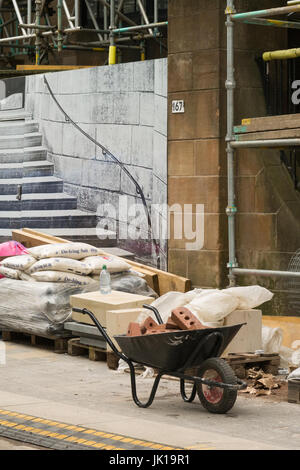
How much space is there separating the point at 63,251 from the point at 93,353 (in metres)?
1.81

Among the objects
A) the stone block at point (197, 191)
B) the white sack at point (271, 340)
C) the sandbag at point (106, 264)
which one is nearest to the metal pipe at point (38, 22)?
the stone block at point (197, 191)

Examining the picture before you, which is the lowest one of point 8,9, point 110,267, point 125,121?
point 110,267

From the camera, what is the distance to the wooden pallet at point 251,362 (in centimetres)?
1045

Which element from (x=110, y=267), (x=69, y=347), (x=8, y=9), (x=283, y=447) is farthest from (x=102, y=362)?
(x=8, y=9)

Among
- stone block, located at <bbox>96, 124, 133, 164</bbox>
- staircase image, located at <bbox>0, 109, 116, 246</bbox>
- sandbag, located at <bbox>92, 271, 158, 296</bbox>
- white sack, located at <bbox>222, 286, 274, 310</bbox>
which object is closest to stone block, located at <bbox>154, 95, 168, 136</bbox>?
stone block, located at <bbox>96, 124, 133, 164</bbox>

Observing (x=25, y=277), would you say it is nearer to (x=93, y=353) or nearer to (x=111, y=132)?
(x=93, y=353)

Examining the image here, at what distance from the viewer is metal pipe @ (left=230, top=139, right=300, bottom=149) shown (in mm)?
11555

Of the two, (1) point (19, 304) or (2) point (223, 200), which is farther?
(2) point (223, 200)

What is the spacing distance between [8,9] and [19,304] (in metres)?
9.32

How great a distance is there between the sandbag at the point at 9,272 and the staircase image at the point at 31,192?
8.05ft

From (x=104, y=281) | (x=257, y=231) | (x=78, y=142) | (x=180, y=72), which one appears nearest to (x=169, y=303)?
(x=104, y=281)

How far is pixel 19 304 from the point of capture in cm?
1270

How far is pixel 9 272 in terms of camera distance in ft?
43.1
